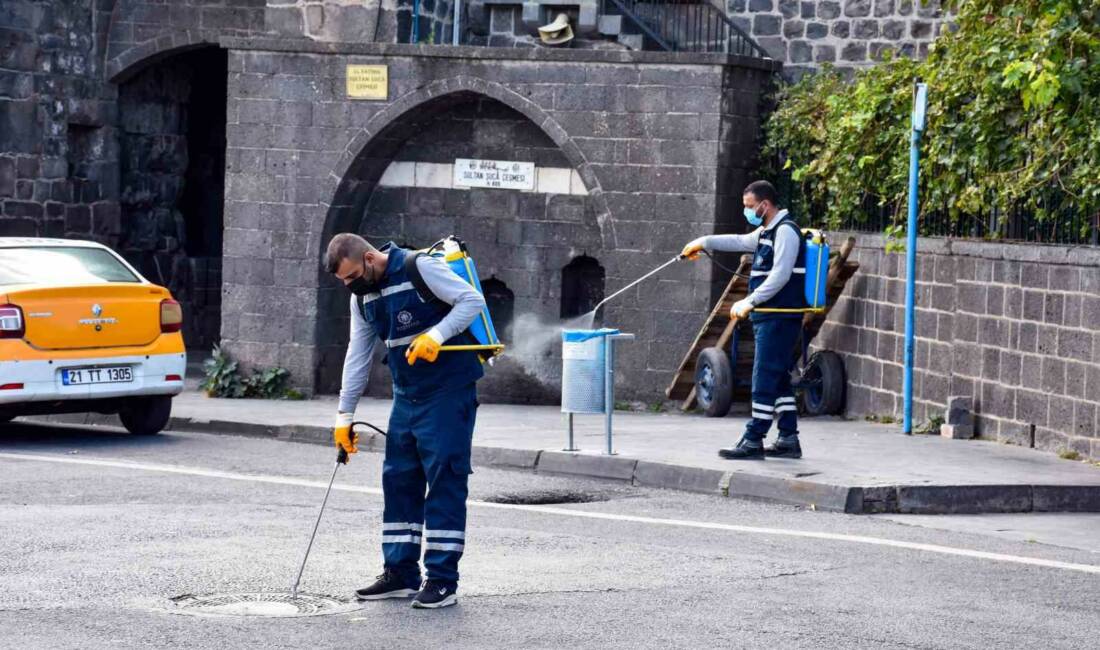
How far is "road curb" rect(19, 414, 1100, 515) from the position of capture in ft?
38.2

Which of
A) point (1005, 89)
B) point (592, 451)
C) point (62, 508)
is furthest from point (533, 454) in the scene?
point (1005, 89)

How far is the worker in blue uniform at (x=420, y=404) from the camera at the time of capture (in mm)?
8258

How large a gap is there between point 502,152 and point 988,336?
18.3ft

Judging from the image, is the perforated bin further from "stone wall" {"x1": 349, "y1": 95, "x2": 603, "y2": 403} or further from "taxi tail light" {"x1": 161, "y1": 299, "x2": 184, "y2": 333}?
"stone wall" {"x1": 349, "y1": 95, "x2": 603, "y2": 403}

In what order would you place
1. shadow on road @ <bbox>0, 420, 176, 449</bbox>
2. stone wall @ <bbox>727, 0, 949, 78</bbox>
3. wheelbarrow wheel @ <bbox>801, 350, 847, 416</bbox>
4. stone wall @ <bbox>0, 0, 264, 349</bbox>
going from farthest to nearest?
stone wall @ <bbox>0, 0, 264, 349</bbox> → stone wall @ <bbox>727, 0, 949, 78</bbox> → wheelbarrow wheel @ <bbox>801, 350, 847, 416</bbox> → shadow on road @ <bbox>0, 420, 176, 449</bbox>

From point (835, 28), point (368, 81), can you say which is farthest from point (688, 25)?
point (368, 81)

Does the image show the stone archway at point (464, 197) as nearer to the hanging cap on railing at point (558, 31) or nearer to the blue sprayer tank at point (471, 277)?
the hanging cap on railing at point (558, 31)

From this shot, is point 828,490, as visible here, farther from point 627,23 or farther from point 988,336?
point 627,23

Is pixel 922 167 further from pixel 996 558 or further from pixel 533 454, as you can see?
pixel 996 558

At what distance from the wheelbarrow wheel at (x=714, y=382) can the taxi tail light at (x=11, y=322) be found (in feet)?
19.0

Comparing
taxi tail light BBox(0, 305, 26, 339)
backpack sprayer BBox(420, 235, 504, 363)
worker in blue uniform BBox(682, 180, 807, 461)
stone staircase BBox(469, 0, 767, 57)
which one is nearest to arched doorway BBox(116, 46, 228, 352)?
stone staircase BBox(469, 0, 767, 57)

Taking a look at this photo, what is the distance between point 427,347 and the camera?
8.18 metres

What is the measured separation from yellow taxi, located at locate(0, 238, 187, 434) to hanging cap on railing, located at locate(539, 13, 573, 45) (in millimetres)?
6159

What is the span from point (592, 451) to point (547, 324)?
5.02m
